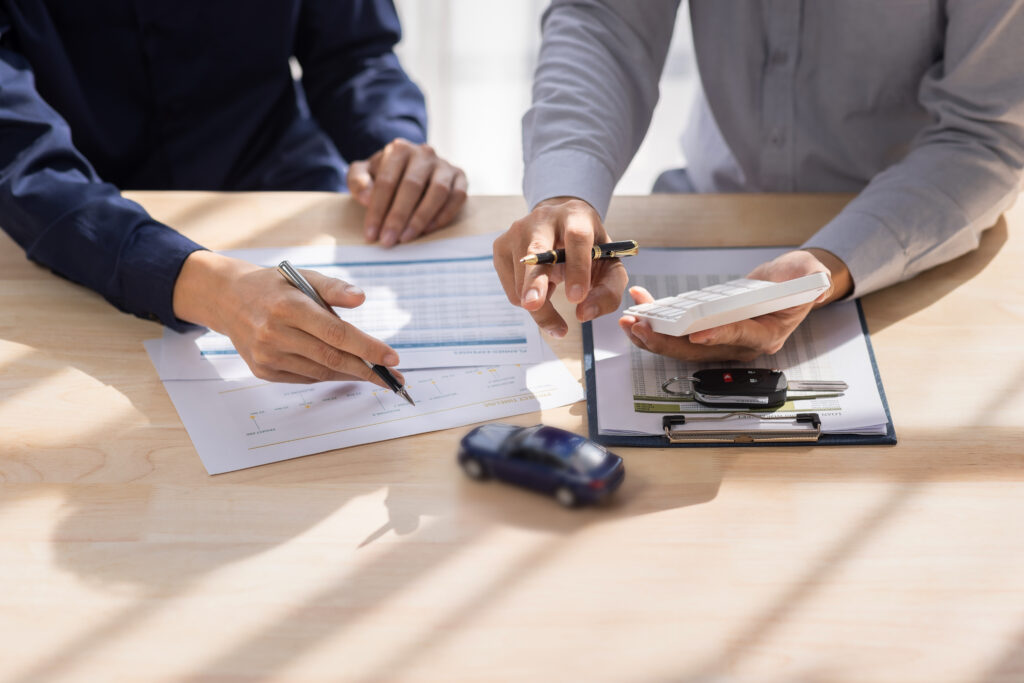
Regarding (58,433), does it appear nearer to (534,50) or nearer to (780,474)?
(780,474)

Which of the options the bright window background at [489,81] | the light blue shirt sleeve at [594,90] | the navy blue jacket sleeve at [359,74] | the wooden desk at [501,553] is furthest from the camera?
the bright window background at [489,81]

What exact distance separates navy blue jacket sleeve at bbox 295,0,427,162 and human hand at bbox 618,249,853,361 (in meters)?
0.69

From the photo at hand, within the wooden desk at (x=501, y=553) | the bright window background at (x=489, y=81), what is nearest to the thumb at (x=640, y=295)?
the wooden desk at (x=501, y=553)

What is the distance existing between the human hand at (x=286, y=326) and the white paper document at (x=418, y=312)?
48 millimetres

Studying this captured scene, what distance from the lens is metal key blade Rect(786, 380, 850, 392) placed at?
36.8 inches

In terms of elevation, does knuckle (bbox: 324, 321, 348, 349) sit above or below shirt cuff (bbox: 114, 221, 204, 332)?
above

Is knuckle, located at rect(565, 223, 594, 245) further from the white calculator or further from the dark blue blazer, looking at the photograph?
the dark blue blazer

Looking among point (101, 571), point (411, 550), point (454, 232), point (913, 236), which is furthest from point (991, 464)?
point (101, 571)

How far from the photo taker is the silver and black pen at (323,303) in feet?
2.99

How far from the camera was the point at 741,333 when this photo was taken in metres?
0.94

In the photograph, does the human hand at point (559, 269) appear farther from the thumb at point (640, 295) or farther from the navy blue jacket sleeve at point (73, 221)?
the navy blue jacket sleeve at point (73, 221)

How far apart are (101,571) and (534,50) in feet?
6.99

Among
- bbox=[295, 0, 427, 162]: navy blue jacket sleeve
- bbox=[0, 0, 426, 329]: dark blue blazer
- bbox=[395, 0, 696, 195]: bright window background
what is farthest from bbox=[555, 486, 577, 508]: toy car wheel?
bbox=[395, 0, 696, 195]: bright window background

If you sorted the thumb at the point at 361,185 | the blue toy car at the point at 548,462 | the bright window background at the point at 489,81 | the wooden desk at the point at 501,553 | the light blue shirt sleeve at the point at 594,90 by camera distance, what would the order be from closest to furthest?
the wooden desk at the point at 501,553 → the blue toy car at the point at 548,462 → the light blue shirt sleeve at the point at 594,90 → the thumb at the point at 361,185 → the bright window background at the point at 489,81
